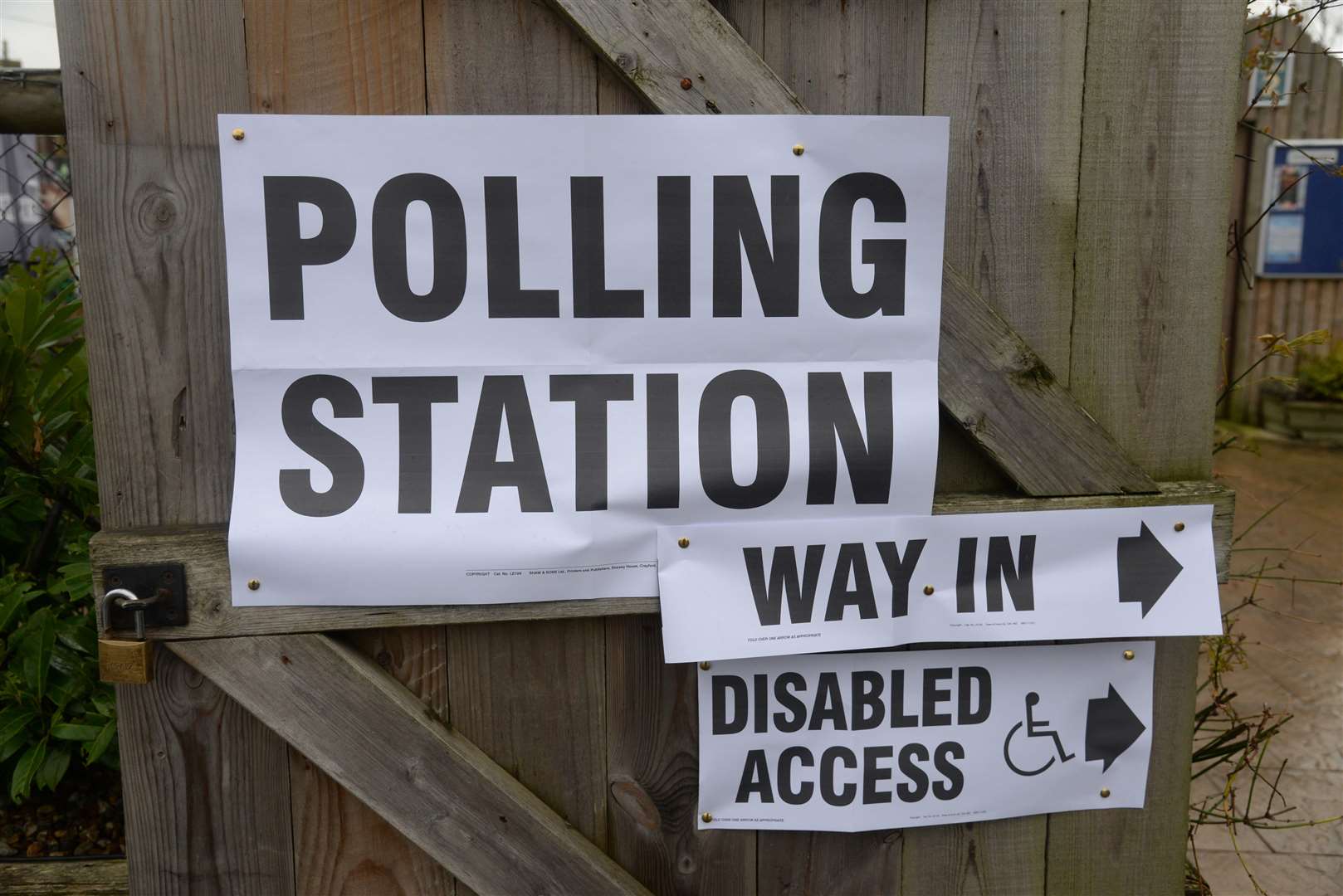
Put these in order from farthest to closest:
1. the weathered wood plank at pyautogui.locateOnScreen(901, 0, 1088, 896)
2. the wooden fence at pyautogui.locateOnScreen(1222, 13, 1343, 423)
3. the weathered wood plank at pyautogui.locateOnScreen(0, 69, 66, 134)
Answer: the wooden fence at pyautogui.locateOnScreen(1222, 13, 1343, 423), the weathered wood plank at pyautogui.locateOnScreen(0, 69, 66, 134), the weathered wood plank at pyautogui.locateOnScreen(901, 0, 1088, 896)

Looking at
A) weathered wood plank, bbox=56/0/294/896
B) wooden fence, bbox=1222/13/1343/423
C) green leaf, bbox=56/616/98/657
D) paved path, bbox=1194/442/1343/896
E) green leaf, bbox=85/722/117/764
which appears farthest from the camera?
wooden fence, bbox=1222/13/1343/423

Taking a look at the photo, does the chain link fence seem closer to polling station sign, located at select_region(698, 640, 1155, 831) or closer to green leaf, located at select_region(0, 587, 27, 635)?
green leaf, located at select_region(0, 587, 27, 635)

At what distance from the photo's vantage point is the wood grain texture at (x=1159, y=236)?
5.34 ft

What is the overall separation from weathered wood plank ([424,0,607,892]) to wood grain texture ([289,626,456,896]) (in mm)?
42

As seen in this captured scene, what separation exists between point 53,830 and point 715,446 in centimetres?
218

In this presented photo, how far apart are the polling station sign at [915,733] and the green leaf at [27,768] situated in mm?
1647

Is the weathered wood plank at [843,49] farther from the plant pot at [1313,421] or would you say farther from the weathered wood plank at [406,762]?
the plant pot at [1313,421]

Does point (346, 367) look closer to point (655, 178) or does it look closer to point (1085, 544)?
point (655, 178)

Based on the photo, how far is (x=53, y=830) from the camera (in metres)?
2.59

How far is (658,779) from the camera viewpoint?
175 centimetres

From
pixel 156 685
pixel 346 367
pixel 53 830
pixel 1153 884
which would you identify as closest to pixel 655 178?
pixel 346 367

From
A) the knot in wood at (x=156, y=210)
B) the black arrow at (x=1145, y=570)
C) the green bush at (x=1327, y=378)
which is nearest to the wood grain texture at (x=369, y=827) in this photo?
the knot in wood at (x=156, y=210)

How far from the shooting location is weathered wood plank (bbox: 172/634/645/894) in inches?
63.0

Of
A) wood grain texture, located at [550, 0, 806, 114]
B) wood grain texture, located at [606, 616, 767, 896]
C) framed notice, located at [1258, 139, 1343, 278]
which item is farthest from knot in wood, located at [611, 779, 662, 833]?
framed notice, located at [1258, 139, 1343, 278]
